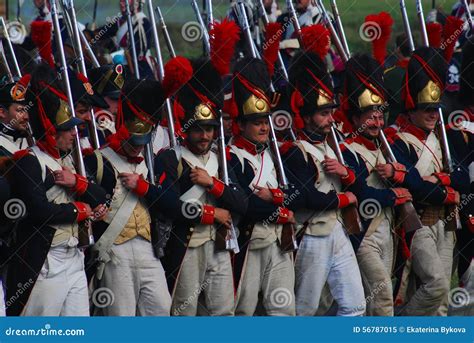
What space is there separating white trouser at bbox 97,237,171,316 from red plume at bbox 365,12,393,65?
2696mm

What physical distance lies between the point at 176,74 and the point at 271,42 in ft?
5.06

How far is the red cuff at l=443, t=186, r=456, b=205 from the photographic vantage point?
39.0ft

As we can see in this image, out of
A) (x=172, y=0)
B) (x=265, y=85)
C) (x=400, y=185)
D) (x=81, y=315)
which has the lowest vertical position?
(x=81, y=315)

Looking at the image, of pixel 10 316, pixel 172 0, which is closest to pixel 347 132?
pixel 10 316

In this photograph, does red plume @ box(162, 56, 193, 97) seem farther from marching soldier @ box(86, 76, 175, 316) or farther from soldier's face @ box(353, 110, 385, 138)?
soldier's face @ box(353, 110, 385, 138)

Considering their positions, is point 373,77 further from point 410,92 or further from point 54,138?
point 54,138

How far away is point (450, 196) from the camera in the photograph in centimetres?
1190

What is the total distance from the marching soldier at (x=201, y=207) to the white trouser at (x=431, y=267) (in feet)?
5.52

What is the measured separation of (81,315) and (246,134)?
1858 mm

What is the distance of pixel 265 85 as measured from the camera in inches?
445

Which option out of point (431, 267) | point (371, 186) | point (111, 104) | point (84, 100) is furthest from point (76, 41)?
point (431, 267)

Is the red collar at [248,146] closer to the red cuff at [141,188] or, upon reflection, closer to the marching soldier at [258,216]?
the marching soldier at [258,216]

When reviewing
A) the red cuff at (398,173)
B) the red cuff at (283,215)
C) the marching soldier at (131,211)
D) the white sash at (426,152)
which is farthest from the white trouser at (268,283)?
the white sash at (426,152)

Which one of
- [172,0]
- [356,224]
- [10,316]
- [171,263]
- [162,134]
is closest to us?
[10,316]
